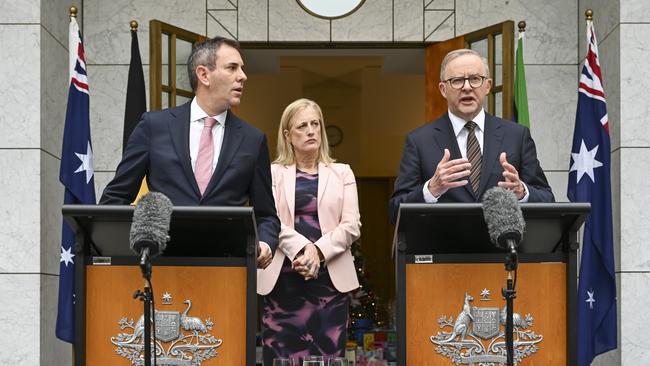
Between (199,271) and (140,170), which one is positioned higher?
(140,170)

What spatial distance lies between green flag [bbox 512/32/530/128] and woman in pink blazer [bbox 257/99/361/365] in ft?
7.27

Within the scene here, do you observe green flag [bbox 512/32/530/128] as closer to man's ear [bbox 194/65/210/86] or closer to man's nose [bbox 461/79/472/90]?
man's nose [bbox 461/79/472/90]

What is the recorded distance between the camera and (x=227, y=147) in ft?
12.6

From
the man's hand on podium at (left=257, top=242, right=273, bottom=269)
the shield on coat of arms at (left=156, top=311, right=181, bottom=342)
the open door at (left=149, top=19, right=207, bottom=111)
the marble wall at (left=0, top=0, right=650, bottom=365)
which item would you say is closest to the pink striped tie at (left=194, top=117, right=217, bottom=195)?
the man's hand on podium at (left=257, top=242, right=273, bottom=269)

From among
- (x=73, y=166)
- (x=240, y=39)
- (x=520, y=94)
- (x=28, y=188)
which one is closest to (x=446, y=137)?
(x=520, y=94)

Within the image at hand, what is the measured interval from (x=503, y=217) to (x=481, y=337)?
1.49 feet

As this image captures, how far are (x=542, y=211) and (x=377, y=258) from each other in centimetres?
1247

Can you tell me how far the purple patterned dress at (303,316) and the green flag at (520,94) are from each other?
2450mm

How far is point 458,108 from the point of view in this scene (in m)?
4.01

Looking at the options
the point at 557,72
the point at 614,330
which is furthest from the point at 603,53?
the point at 614,330

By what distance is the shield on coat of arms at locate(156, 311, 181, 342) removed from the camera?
11.0 ft

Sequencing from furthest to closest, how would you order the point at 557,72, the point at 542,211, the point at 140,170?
the point at 557,72
the point at 140,170
the point at 542,211

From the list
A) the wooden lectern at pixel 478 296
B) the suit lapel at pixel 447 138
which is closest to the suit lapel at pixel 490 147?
the suit lapel at pixel 447 138
